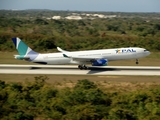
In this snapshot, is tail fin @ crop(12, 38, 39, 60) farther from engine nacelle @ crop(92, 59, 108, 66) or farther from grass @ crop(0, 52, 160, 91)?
engine nacelle @ crop(92, 59, 108, 66)

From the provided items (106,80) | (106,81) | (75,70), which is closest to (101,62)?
(75,70)

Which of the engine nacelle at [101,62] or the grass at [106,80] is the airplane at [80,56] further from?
the grass at [106,80]

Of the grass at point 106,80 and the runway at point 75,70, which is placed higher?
the runway at point 75,70

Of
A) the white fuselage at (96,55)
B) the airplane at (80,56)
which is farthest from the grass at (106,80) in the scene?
the white fuselage at (96,55)

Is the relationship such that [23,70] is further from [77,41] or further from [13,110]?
[77,41]

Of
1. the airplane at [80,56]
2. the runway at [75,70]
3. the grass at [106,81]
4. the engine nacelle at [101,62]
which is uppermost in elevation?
the airplane at [80,56]

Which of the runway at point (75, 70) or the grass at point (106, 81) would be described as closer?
the grass at point (106, 81)

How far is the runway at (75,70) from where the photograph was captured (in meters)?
52.2

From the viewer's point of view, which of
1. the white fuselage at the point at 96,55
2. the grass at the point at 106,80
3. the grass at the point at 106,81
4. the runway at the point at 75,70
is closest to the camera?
the grass at the point at 106,81

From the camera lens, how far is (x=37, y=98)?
34.6m

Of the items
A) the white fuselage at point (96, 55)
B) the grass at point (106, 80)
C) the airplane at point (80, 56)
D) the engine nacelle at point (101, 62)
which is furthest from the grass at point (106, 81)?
the white fuselage at point (96, 55)

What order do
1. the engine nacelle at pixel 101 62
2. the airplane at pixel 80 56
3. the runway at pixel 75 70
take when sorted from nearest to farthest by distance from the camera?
the runway at pixel 75 70 → the engine nacelle at pixel 101 62 → the airplane at pixel 80 56

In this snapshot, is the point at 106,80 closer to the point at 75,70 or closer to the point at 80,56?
the point at 75,70

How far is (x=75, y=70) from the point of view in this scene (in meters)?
55.1
